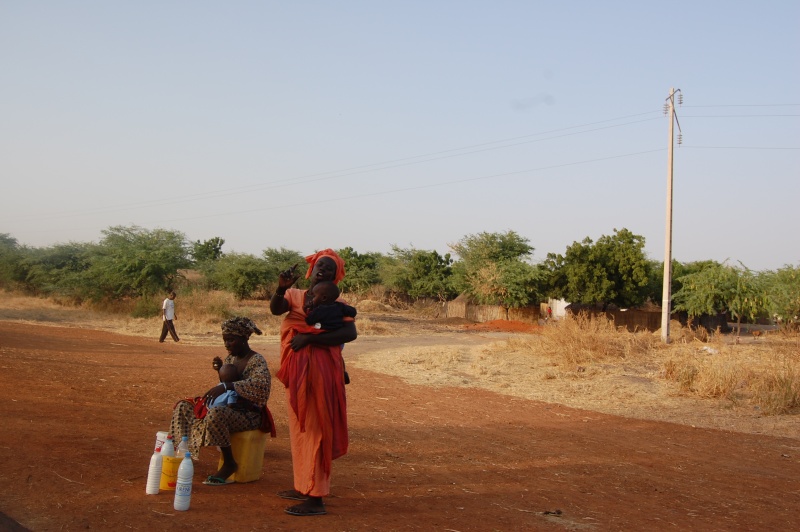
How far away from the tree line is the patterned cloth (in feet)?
78.8

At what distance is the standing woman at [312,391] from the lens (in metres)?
4.80

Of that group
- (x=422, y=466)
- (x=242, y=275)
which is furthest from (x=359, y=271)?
(x=422, y=466)

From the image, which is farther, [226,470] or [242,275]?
[242,275]

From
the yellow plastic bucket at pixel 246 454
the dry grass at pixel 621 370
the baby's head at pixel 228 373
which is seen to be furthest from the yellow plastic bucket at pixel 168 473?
the dry grass at pixel 621 370

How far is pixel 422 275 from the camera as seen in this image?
48000 mm

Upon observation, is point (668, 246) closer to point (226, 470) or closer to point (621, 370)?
point (621, 370)

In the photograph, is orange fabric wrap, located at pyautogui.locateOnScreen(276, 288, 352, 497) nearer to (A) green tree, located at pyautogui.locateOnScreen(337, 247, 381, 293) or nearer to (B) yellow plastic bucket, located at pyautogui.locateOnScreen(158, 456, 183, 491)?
(B) yellow plastic bucket, located at pyautogui.locateOnScreen(158, 456, 183, 491)

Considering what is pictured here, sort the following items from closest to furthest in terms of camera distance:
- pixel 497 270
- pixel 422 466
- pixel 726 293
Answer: pixel 422 466
pixel 726 293
pixel 497 270

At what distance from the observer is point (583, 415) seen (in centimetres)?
1085

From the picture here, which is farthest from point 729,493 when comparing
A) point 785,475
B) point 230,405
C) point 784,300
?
point 784,300

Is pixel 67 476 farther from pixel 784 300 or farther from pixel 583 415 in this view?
pixel 784 300

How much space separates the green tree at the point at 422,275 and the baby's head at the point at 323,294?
41.4 m

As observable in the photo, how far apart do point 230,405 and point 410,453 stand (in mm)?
2504

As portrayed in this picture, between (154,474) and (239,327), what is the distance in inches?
56.9
